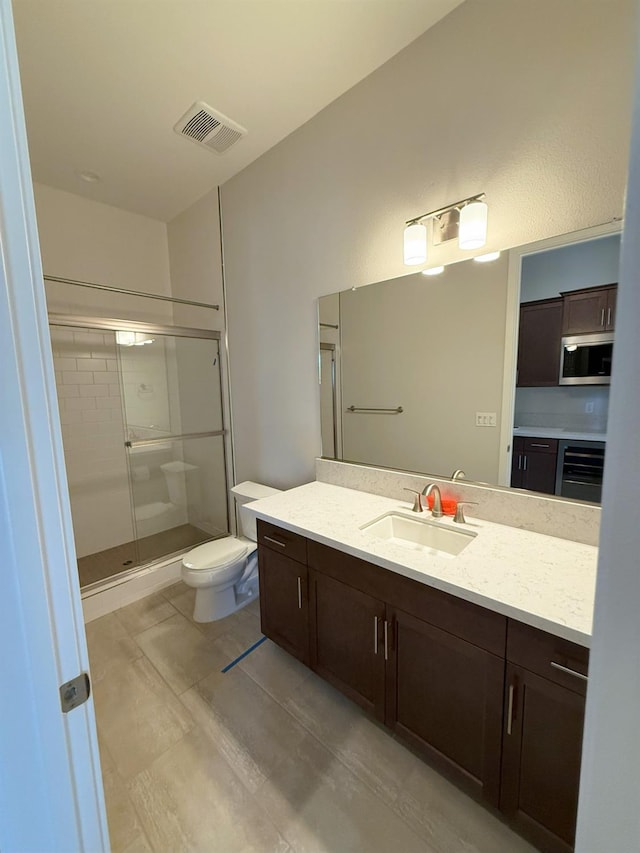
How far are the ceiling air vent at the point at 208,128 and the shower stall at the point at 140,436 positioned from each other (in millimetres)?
1049

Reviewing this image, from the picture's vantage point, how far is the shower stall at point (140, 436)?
2.79 meters

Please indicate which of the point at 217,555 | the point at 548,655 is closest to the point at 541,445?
the point at 548,655

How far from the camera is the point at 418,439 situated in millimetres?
1812

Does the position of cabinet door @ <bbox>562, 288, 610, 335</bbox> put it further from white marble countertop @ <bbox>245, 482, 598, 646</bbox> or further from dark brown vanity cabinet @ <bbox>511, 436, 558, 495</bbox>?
white marble countertop @ <bbox>245, 482, 598, 646</bbox>

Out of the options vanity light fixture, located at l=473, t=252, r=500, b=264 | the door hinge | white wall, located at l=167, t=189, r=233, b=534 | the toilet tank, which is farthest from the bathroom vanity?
white wall, located at l=167, t=189, r=233, b=534

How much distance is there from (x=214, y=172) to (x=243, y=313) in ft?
3.12

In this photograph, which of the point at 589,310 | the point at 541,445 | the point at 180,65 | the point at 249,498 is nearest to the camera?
the point at 589,310

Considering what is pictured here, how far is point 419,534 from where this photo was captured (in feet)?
5.34

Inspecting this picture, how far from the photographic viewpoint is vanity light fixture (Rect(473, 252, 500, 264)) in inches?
57.9

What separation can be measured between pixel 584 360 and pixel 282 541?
1.49 m

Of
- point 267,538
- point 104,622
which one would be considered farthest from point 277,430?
point 104,622

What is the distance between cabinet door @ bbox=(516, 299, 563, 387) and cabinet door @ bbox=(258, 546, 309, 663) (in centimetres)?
129

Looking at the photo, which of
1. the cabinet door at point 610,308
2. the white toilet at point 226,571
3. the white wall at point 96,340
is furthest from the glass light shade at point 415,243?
the white wall at point 96,340

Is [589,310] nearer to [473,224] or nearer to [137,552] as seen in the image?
[473,224]
